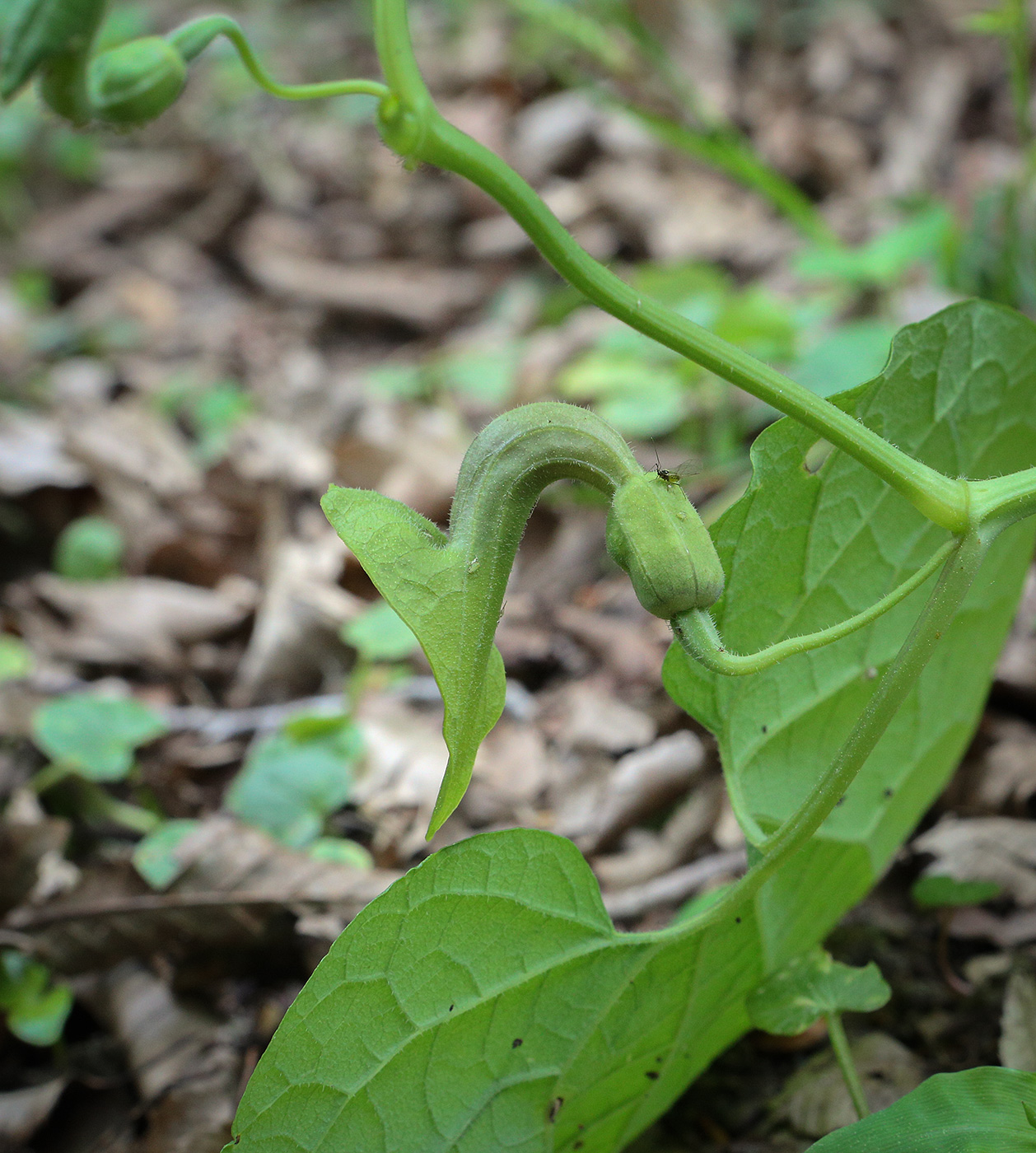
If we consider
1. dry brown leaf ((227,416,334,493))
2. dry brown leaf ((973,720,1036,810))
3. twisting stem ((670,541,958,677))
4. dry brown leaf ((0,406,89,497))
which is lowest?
dry brown leaf ((973,720,1036,810))

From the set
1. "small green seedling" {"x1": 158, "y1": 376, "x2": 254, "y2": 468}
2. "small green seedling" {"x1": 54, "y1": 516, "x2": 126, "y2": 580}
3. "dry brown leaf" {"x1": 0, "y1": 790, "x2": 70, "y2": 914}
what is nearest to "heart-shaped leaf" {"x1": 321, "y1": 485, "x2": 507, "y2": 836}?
"dry brown leaf" {"x1": 0, "y1": 790, "x2": 70, "y2": 914}

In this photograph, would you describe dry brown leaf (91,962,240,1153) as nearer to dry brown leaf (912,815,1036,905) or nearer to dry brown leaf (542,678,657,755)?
dry brown leaf (542,678,657,755)

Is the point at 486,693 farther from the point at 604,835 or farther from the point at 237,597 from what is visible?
the point at 237,597

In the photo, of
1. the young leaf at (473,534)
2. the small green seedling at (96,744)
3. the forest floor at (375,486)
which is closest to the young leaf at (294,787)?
the forest floor at (375,486)

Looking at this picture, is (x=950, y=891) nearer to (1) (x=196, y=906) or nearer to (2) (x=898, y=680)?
(2) (x=898, y=680)

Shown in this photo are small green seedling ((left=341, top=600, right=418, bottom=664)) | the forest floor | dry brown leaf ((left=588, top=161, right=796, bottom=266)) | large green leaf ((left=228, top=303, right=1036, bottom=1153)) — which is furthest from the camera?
dry brown leaf ((left=588, top=161, right=796, bottom=266))

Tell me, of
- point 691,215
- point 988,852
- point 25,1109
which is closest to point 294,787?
point 25,1109
